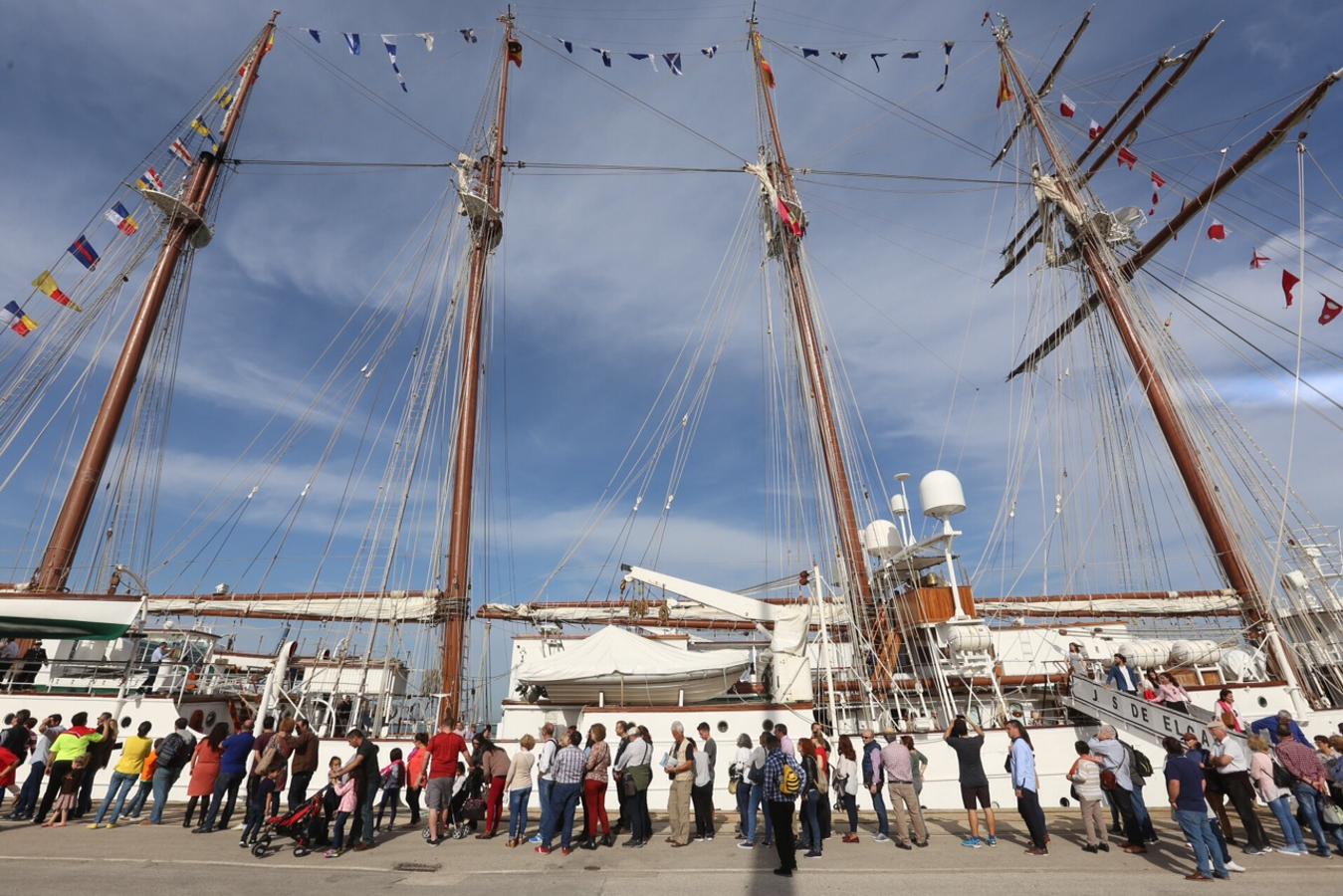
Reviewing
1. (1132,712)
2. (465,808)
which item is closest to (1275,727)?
→ (1132,712)

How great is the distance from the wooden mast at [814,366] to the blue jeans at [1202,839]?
409 inches

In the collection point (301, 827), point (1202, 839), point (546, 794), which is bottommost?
point (1202, 839)

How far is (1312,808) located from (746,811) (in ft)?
24.0

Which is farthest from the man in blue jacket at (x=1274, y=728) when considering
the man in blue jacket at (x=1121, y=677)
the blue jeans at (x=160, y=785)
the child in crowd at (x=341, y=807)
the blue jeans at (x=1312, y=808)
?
the blue jeans at (x=160, y=785)

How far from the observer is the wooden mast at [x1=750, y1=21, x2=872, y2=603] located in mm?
18719

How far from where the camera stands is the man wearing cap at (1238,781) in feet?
26.5

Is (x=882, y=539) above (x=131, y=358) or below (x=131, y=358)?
below

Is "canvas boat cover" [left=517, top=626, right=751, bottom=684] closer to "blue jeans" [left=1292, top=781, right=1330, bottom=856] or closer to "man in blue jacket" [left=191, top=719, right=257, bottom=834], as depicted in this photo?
"man in blue jacket" [left=191, top=719, right=257, bottom=834]

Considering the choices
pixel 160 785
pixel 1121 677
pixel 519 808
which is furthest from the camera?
pixel 1121 677

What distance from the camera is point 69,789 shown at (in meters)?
10.2

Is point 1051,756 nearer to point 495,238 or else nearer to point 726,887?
point 726,887

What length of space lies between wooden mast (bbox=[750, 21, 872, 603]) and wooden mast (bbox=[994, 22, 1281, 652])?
35.2 feet

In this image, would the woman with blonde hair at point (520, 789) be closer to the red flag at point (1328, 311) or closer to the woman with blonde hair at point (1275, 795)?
the woman with blonde hair at point (1275, 795)

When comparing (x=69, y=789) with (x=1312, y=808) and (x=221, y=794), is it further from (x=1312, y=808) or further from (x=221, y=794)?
(x=1312, y=808)
